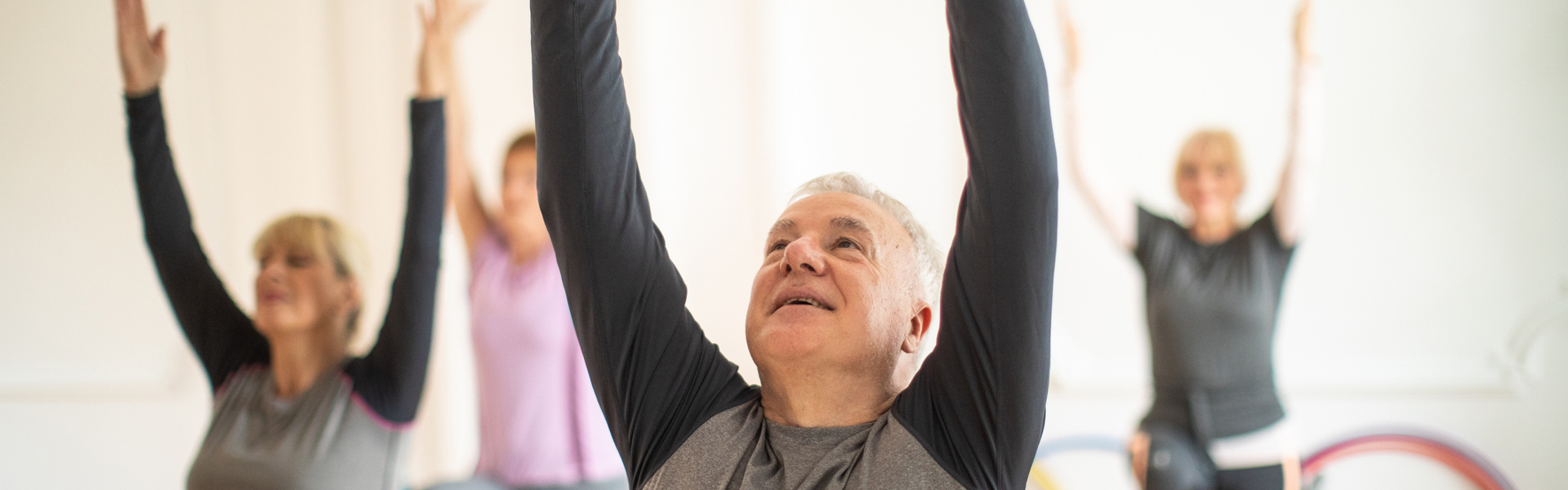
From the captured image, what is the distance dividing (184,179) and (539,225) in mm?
1543

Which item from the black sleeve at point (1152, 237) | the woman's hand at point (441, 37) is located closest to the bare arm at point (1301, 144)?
the black sleeve at point (1152, 237)

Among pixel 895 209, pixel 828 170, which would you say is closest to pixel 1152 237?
pixel 828 170

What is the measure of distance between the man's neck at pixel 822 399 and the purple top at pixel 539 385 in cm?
152

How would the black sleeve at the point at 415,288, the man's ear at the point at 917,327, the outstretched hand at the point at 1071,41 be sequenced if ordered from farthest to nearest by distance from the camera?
the outstretched hand at the point at 1071,41, the black sleeve at the point at 415,288, the man's ear at the point at 917,327

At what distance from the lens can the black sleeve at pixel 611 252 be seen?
39.6 inches

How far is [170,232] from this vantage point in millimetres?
2090

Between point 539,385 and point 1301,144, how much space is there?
6.78ft

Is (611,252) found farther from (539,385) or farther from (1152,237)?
(1152,237)

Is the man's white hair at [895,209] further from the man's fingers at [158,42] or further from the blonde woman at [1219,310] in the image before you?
the man's fingers at [158,42]

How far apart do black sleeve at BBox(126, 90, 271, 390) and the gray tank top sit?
0.59ft

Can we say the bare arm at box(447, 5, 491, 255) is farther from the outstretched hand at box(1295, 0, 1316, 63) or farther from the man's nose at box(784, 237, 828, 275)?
the outstretched hand at box(1295, 0, 1316, 63)

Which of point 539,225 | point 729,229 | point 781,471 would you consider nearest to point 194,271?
point 539,225

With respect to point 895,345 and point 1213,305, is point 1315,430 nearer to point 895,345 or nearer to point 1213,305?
point 1213,305

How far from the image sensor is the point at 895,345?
45.9 inches
